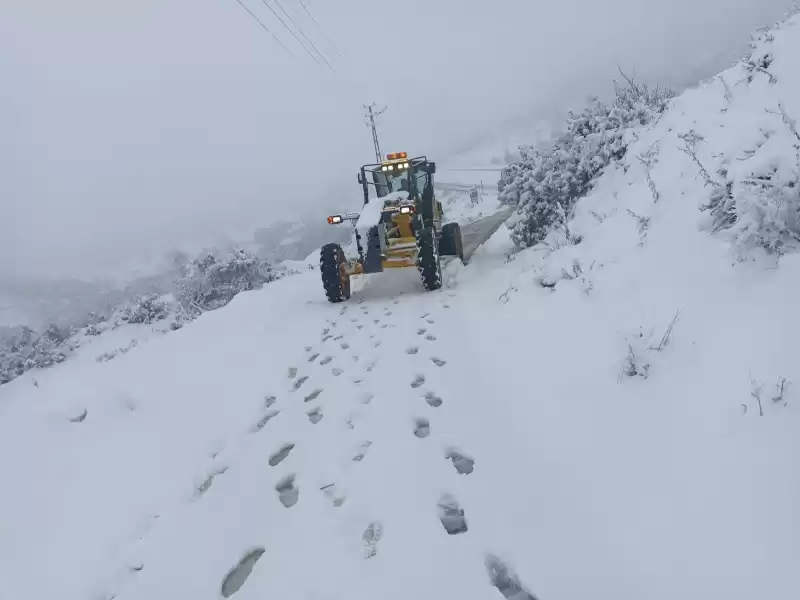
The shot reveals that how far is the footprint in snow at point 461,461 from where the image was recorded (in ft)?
9.49

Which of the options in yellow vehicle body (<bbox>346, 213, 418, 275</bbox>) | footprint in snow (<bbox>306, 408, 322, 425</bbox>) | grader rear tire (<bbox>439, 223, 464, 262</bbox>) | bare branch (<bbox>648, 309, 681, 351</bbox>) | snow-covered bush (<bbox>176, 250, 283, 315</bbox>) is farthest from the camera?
snow-covered bush (<bbox>176, 250, 283, 315</bbox>)

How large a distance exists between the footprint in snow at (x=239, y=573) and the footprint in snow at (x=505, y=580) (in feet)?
4.28

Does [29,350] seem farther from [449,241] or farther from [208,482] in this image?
[208,482]

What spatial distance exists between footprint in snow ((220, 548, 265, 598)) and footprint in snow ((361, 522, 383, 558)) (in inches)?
24.2

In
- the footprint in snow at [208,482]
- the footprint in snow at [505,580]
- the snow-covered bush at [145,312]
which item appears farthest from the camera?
the snow-covered bush at [145,312]

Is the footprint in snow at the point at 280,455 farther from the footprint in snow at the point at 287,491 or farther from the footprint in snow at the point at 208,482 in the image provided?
the footprint in snow at the point at 208,482

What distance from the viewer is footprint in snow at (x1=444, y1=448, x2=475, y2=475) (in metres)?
2.89

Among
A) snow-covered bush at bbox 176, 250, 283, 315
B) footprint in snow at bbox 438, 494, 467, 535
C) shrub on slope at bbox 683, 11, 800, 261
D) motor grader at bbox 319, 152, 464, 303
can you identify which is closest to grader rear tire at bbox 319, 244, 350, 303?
motor grader at bbox 319, 152, 464, 303

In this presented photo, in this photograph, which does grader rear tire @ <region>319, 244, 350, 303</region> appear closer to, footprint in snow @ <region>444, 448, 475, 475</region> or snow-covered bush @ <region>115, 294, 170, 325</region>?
Answer: footprint in snow @ <region>444, 448, 475, 475</region>

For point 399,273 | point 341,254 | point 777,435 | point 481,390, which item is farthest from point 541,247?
point 777,435

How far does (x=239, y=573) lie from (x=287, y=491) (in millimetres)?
614

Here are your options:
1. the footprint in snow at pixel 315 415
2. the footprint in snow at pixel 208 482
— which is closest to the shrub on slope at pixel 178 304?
the footprint in snow at pixel 315 415

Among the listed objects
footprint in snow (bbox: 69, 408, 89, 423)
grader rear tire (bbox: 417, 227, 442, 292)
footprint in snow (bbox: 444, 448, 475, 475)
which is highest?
grader rear tire (bbox: 417, 227, 442, 292)

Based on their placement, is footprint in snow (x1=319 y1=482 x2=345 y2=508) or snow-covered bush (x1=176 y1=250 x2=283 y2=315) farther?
snow-covered bush (x1=176 y1=250 x2=283 y2=315)
